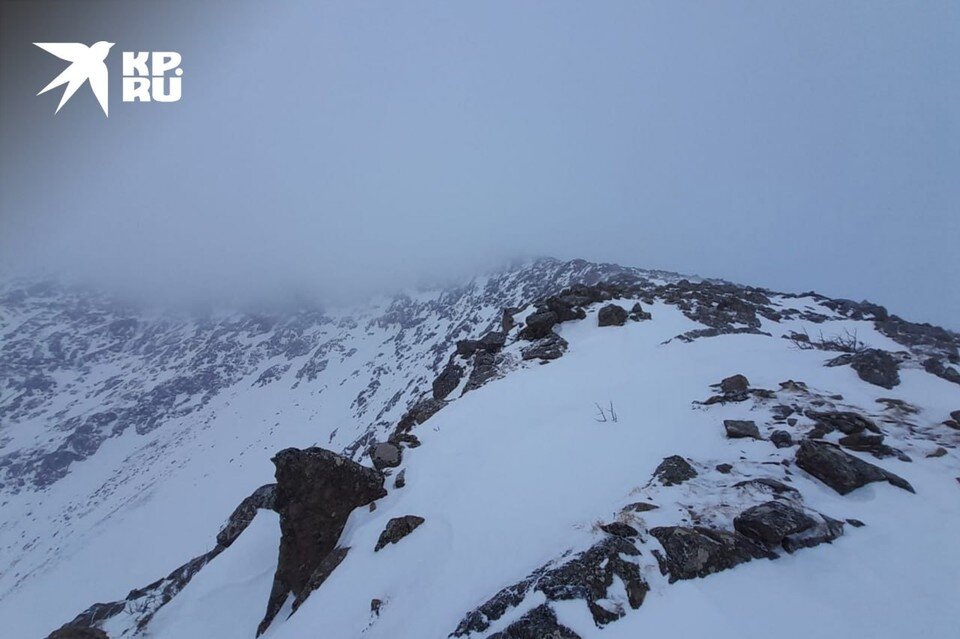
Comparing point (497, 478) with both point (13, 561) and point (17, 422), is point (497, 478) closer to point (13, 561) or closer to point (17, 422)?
point (13, 561)

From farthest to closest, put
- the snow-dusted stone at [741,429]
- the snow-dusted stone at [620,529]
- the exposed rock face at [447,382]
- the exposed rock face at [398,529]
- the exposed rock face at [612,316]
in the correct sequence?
the exposed rock face at [612,316] → the exposed rock face at [447,382] → the snow-dusted stone at [741,429] → the exposed rock face at [398,529] → the snow-dusted stone at [620,529]

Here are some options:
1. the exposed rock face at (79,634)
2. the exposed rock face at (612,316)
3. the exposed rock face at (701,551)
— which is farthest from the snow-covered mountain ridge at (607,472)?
the exposed rock face at (79,634)

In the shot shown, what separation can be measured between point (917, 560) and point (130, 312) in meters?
232

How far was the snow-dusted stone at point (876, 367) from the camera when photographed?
8.38 meters

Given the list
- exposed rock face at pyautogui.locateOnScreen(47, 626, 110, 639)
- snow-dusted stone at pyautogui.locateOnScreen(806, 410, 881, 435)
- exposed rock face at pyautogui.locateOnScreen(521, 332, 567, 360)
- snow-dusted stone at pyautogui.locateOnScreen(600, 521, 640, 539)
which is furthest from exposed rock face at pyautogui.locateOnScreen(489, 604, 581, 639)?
exposed rock face at pyautogui.locateOnScreen(521, 332, 567, 360)

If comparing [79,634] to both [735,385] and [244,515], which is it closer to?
[244,515]

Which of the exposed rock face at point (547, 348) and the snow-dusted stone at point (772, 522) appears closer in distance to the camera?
the snow-dusted stone at point (772, 522)

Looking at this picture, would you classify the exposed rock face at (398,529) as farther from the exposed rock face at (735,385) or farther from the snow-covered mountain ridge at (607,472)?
the exposed rock face at (735,385)

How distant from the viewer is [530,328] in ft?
57.9

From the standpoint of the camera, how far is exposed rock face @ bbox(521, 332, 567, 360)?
14.5m

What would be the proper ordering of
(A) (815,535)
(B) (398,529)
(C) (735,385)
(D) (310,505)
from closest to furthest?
(A) (815,535) → (B) (398,529) → (D) (310,505) → (C) (735,385)

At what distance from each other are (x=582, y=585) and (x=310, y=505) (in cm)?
549

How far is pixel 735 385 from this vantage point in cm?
866

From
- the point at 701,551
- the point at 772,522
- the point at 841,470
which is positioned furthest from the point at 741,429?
the point at 701,551
